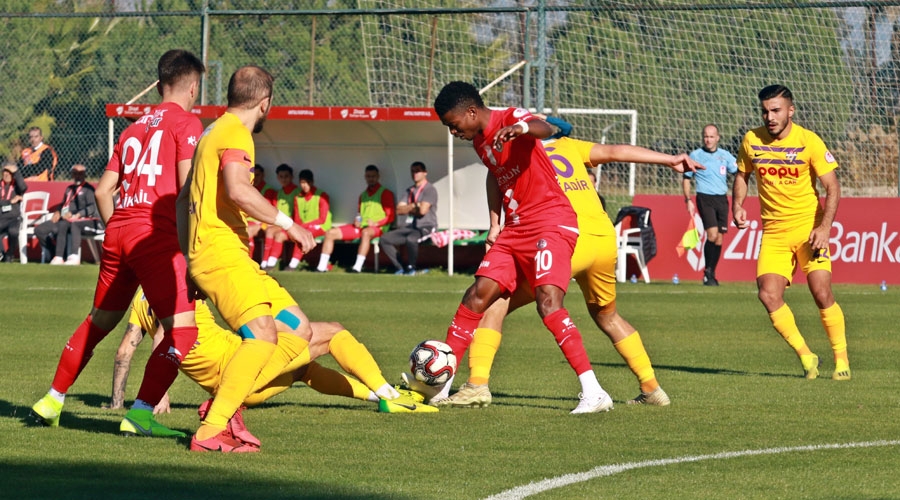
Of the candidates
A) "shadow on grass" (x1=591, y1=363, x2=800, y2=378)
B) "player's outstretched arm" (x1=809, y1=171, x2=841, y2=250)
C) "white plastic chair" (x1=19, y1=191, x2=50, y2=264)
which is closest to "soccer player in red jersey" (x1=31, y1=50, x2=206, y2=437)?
"shadow on grass" (x1=591, y1=363, x2=800, y2=378)

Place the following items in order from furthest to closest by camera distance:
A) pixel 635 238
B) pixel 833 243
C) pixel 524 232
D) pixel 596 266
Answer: pixel 635 238
pixel 833 243
pixel 596 266
pixel 524 232

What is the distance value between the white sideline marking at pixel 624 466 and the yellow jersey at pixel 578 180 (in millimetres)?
2245

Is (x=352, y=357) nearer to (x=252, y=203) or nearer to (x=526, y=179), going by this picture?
(x=526, y=179)

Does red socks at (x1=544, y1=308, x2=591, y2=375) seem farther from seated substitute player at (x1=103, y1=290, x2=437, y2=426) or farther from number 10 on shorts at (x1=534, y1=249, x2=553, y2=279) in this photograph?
seated substitute player at (x1=103, y1=290, x2=437, y2=426)

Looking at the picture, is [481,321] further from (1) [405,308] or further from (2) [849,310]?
(2) [849,310]

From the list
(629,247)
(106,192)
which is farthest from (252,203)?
(629,247)

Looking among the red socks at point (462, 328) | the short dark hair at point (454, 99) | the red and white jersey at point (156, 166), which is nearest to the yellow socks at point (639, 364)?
the red socks at point (462, 328)

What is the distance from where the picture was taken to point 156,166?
7047 mm

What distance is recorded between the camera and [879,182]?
71.5 feet

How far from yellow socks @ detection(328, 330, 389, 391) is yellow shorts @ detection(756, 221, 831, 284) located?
3926 millimetres

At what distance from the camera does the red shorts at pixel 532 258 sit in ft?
25.7

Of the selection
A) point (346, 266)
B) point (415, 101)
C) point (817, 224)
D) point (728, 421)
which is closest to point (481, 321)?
point (728, 421)

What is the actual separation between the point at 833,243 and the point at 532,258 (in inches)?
529

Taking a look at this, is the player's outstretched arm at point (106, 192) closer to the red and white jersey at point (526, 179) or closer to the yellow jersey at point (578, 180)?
the red and white jersey at point (526, 179)
